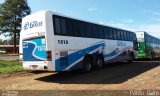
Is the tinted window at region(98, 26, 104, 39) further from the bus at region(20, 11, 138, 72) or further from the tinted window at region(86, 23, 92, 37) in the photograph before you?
the tinted window at region(86, 23, 92, 37)

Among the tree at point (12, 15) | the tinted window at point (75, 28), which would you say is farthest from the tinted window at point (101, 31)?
the tree at point (12, 15)

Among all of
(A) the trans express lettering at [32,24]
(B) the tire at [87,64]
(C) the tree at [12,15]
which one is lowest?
(B) the tire at [87,64]

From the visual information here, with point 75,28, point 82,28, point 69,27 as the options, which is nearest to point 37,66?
point 69,27

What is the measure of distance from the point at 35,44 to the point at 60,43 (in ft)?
4.24

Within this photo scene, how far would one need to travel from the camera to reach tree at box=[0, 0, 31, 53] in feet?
244

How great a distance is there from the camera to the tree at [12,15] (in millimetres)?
74375

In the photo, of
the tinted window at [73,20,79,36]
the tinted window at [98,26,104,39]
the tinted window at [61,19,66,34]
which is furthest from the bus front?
the tinted window at [98,26,104,39]

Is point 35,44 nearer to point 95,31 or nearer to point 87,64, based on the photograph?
point 87,64

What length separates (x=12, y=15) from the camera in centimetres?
7506

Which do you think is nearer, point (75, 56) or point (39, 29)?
point (39, 29)

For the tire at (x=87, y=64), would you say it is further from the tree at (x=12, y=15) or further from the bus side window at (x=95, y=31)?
the tree at (x=12, y=15)

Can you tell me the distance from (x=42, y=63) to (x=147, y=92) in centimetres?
601

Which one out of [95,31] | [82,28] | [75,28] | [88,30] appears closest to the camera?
[75,28]

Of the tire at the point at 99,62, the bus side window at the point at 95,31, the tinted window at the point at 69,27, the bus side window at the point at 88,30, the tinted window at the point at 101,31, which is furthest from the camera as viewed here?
the tinted window at the point at 101,31
